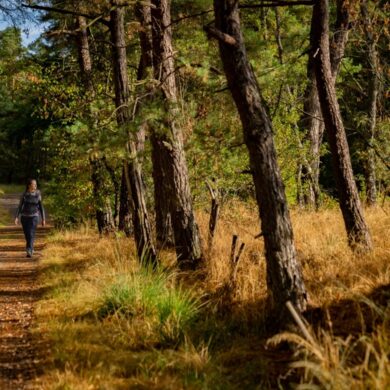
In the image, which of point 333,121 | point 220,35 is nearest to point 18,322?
point 220,35

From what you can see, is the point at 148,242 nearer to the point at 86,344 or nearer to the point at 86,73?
the point at 86,344

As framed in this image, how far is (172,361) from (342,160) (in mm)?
4502

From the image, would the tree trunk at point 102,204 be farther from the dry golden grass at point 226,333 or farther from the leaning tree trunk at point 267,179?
the leaning tree trunk at point 267,179

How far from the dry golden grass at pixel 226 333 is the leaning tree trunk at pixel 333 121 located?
0.50 m

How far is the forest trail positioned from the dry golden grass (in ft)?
0.57

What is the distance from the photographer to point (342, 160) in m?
8.12

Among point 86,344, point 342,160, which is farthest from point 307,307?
point 342,160

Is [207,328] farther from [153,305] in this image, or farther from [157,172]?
[157,172]

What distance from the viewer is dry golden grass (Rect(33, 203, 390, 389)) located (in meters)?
4.28

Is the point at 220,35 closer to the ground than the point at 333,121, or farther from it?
farther from it

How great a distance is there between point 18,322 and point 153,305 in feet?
5.61

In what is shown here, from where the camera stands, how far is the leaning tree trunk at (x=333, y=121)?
8023 millimetres

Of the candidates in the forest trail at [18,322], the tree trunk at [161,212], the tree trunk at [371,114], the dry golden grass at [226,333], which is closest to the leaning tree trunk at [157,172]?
the tree trunk at [161,212]

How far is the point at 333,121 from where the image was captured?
321 inches
